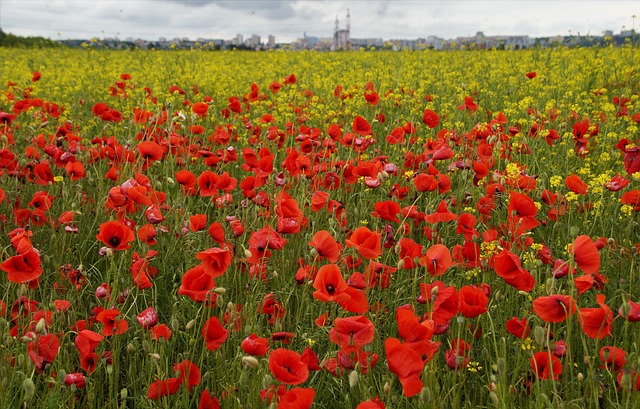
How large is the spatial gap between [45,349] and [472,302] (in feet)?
4.07

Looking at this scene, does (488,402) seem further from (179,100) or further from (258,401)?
(179,100)

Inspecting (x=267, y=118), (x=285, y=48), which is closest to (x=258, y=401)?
(x=267, y=118)

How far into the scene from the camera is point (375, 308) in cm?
224

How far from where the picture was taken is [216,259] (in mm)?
1710

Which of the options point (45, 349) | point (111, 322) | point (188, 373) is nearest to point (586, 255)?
point (188, 373)

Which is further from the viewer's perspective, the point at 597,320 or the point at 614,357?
the point at 614,357

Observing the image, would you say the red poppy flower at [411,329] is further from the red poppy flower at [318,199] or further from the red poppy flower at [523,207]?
the red poppy flower at [318,199]

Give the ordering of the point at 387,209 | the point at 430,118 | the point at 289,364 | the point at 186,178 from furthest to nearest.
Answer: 1. the point at 430,118
2. the point at 186,178
3. the point at 387,209
4. the point at 289,364

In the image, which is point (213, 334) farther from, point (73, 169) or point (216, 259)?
point (73, 169)

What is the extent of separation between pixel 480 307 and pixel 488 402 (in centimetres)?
41

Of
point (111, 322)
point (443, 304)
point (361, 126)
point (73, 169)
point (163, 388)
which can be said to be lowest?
point (163, 388)

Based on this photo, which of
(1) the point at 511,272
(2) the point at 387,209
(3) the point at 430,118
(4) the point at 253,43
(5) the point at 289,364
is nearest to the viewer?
(5) the point at 289,364

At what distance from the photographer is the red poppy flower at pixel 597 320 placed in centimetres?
144

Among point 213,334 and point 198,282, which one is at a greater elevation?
point 198,282
